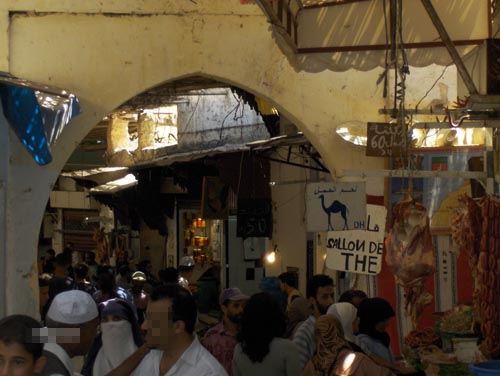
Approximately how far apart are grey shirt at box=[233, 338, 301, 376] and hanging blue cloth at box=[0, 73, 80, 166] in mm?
3484

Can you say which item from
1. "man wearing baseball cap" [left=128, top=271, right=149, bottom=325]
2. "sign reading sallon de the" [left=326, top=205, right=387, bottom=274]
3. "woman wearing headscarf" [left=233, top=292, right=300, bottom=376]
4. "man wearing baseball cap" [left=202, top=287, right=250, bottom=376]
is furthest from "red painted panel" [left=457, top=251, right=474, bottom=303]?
"woman wearing headscarf" [left=233, top=292, right=300, bottom=376]

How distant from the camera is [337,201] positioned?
8133 millimetres

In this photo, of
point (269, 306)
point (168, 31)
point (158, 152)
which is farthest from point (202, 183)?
point (269, 306)

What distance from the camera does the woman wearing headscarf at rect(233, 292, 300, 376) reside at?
5.70m

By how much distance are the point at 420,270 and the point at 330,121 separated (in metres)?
2.30

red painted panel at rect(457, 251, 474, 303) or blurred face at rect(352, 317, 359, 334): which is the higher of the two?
red painted panel at rect(457, 251, 474, 303)

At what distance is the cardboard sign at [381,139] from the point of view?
855 centimetres

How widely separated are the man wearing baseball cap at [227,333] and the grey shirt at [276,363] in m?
0.73

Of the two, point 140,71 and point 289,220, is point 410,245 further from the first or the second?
point 289,220

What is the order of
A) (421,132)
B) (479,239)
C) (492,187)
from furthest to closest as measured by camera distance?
(421,132) → (492,187) → (479,239)

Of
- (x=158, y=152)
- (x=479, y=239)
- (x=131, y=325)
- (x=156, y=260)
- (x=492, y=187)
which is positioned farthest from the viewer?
(x=156, y=260)

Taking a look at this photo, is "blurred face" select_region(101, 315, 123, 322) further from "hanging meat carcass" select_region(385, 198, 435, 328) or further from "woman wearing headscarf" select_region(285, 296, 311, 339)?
"hanging meat carcass" select_region(385, 198, 435, 328)

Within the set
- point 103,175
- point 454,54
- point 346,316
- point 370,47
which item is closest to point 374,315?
point 346,316

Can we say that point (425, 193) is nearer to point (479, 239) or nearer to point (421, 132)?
point (421, 132)
